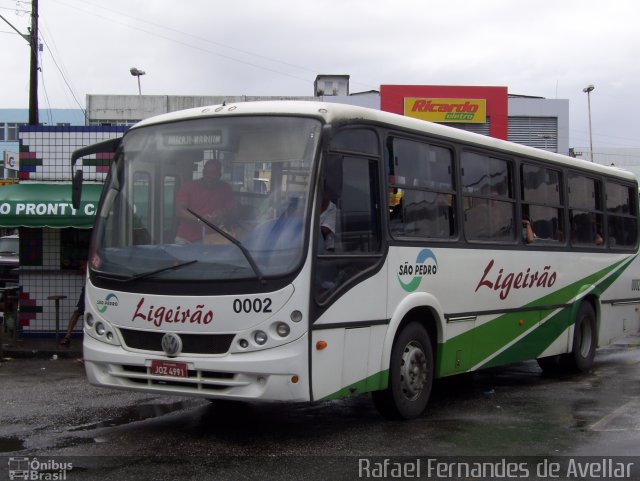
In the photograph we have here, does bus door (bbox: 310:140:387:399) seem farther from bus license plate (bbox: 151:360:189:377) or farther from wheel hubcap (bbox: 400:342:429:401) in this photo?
bus license plate (bbox: 151:360:189:377)

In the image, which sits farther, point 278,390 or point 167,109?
point 167,109

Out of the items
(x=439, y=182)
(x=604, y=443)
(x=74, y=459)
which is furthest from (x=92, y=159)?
(x=604, y=443)

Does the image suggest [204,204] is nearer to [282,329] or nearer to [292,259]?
[292,259]

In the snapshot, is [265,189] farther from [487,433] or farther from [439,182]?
[487,433]

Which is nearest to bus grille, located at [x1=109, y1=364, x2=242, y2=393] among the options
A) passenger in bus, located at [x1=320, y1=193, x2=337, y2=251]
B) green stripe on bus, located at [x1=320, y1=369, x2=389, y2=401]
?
green stripe on bus, located at [x1=320, y1=369, x2=389, y2=401]

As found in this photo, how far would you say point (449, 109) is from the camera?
33.4m

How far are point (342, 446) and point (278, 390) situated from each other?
2.94ft

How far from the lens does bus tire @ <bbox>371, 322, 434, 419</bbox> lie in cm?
788

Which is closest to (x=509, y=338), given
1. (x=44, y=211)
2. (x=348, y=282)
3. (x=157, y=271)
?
(x=348, y=282)

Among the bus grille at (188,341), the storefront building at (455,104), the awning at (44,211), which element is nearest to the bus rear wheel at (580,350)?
the bus grille at (188,341)

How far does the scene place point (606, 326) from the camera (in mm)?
12781

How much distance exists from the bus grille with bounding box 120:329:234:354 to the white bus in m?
0.01

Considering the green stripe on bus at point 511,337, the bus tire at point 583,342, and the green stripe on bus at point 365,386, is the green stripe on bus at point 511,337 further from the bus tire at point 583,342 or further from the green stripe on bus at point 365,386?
the green stripe on bus at point 365,386

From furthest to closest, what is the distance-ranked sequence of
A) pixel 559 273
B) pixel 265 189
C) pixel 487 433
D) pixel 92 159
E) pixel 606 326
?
pixel 92 159 → pixel 606 326 → pixel 559 273 → pixel 487 433 → pixel 265 189
